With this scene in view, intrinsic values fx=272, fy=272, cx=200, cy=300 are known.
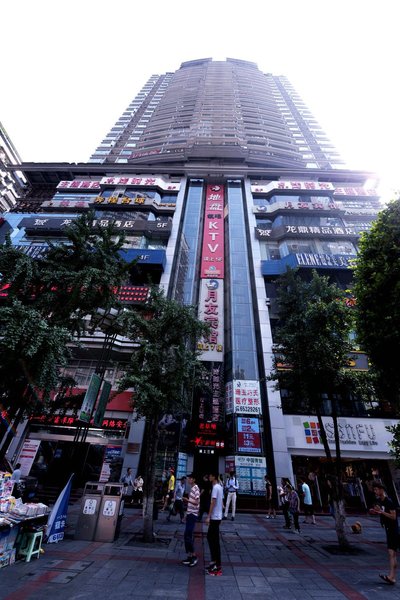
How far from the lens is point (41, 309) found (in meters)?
10.0

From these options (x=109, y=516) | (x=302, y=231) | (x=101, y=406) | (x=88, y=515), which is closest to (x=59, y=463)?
→ (x=101, y=406)

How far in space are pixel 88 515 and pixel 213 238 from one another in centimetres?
2462

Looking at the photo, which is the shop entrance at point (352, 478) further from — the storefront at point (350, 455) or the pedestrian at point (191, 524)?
the pedestrian at point (191, 524)

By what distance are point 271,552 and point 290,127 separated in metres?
73.2

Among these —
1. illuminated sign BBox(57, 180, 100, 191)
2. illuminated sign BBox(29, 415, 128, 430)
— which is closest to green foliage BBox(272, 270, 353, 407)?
illuminated sign BBox(29, 415, 128, 430)

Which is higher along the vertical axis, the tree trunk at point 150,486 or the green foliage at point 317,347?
the green foliage at point 317,347

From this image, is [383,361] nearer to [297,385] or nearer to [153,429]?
[297,385]

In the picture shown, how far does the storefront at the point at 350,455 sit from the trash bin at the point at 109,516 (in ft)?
40.6

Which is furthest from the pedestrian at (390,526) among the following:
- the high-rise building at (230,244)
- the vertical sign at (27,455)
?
the vertical sign at (27,455)

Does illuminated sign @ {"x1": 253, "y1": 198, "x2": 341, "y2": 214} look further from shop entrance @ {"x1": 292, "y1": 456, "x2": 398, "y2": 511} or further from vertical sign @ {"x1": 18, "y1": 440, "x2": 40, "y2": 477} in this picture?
vertical sign @ {"x1": 18, "y1": 440, "x2": 40, "y2": 477}

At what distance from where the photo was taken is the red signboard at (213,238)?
2572 cm

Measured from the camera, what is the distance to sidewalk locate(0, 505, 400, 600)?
475 cm

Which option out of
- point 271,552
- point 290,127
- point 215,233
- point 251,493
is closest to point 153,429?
point 271,552

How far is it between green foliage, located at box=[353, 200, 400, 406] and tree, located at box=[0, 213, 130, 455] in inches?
361
